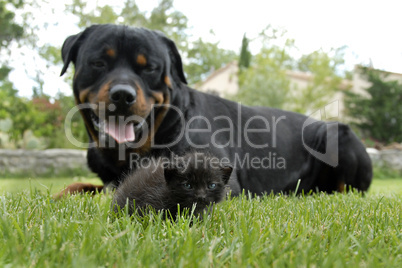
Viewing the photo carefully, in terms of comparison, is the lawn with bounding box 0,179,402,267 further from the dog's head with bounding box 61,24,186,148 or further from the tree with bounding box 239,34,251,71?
the tree with bounding box 239,34,251,71

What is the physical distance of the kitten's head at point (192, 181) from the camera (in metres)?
2.14

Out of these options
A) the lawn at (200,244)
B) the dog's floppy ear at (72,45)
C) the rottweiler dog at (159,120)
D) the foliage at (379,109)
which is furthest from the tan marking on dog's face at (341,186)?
the foliage at (379,109)

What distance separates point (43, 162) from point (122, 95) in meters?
6.29

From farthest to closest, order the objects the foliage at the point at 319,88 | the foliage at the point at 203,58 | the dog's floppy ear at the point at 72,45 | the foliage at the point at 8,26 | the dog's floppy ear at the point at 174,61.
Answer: the foliage at the point at 203,58 → the foliage at the point at 319,88 → the foliage at the point at 8,26 → the dog's floppy ear at the point at 174,61 → the dog's floppy ear at the point at 72,45

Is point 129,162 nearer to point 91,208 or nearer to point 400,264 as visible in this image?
point 91,208

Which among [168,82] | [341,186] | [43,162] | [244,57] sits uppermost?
[244,57]

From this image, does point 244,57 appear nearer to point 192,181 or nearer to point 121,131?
point 121,131

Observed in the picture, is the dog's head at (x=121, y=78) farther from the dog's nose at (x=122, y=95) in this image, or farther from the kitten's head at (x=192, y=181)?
the kitten's head at (x=192, y=181)

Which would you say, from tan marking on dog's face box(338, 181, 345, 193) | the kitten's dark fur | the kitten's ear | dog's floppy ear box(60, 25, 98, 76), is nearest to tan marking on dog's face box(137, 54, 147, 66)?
dog's floppy ear box(60, 25, 98, 76)

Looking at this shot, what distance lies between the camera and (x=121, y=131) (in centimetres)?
332

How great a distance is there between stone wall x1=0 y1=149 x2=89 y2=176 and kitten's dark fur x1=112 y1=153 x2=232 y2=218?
6488mm

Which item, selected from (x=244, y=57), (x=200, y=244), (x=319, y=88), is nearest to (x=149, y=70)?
(x=200, y=244)

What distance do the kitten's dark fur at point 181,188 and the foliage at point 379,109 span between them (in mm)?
15770

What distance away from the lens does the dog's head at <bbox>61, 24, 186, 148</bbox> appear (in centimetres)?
316
